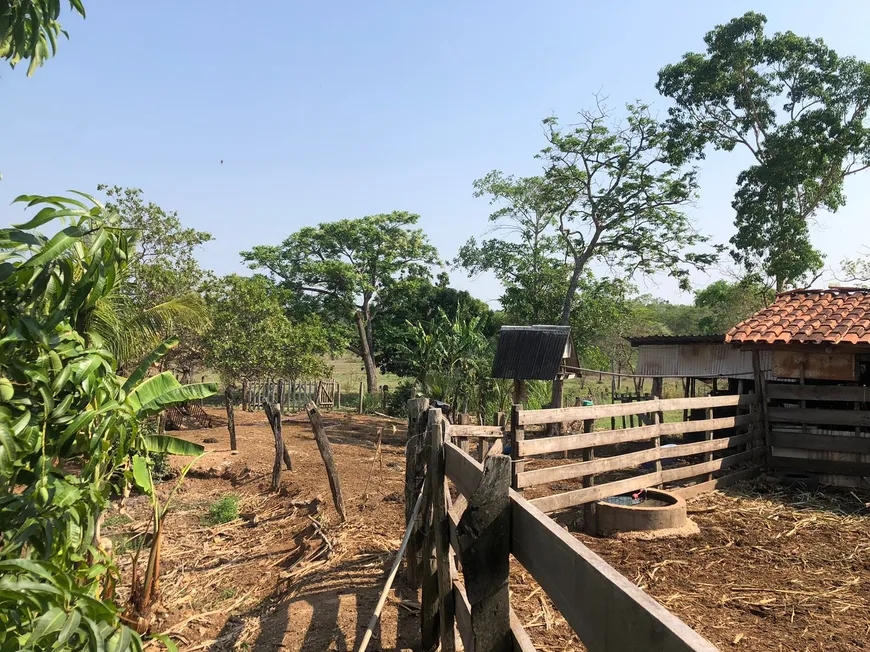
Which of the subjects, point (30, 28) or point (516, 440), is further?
point (516, 440)

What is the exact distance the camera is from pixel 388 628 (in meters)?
4.50

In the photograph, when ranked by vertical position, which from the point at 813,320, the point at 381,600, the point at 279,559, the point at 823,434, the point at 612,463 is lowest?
the point at 279,559

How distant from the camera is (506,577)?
6.89 ft

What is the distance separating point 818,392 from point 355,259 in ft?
78.7

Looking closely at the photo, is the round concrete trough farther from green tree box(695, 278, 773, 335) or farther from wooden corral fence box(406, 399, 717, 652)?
green tree box(695, 278, 773, 335)

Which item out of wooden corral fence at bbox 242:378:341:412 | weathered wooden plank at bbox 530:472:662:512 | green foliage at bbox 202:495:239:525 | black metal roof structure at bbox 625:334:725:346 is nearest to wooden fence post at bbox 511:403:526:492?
weathered wooden plank at bbox 530:472:662:512

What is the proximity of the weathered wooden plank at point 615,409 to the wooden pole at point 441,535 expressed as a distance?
1812 millimetres

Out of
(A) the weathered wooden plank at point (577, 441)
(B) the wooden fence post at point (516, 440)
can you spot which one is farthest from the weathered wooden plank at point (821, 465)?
(B) the wooden fence post at point (516, 440)

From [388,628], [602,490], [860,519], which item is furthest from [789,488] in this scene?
[388,628]

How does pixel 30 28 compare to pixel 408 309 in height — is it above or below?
below

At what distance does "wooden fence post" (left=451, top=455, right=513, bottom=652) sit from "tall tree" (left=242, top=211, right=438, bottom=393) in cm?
2704

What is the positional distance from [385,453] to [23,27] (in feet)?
38.2

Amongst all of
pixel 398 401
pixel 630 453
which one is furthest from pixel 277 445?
pixel 398 401

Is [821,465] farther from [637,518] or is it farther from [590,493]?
[590,493]
